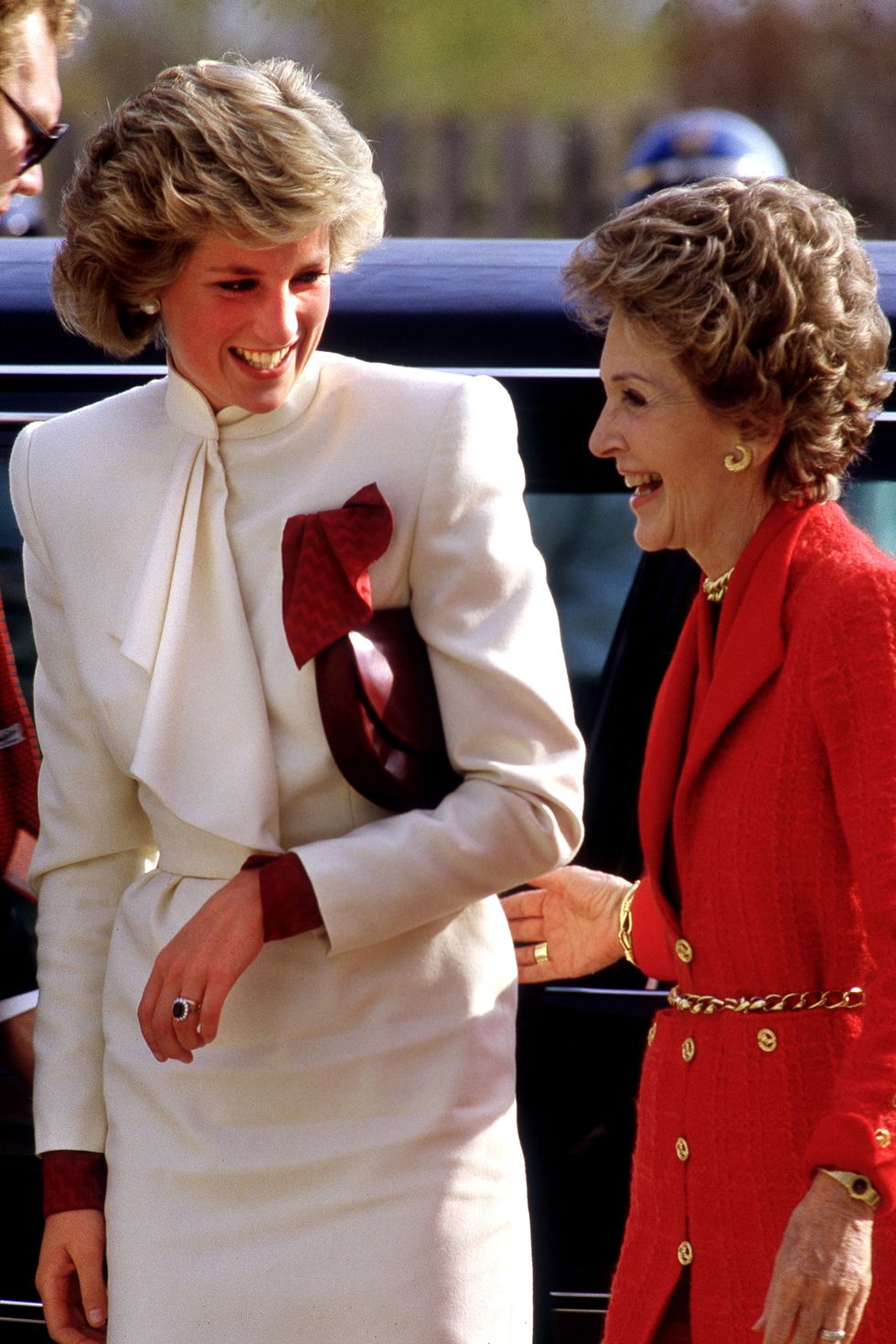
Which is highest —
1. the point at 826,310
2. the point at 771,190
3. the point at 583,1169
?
the point at 771,190

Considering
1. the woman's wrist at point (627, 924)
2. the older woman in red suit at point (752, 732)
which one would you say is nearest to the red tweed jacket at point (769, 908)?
the older woman in red suit at point (752, 732)

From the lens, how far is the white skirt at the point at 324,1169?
6.45 ft

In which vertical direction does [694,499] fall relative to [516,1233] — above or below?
above

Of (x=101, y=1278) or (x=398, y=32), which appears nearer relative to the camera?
(x=101, y=1278)

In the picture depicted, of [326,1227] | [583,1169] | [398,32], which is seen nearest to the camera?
[326,1227]

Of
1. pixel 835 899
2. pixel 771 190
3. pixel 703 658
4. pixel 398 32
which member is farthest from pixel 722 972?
pixel 398 32

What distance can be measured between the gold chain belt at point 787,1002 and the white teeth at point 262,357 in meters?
0.82

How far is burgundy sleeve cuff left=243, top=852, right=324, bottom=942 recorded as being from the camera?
189 centimetres

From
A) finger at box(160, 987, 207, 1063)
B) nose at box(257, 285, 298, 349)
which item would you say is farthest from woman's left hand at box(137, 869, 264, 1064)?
nose at box(257, 285, 298, 349)

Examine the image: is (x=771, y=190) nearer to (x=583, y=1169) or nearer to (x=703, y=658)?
(x=703, y=658)

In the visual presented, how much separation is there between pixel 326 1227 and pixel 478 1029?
26cm

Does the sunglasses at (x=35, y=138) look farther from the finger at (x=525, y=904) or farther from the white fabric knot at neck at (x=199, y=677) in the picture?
the finger at (x=525, y=904)

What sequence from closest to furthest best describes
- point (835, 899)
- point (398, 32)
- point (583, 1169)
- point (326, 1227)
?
1. point (835, 899)
2. point (326, 1227)
3. point (583, 1169)
4. point (398, 32)

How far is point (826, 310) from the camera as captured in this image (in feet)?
6.40
